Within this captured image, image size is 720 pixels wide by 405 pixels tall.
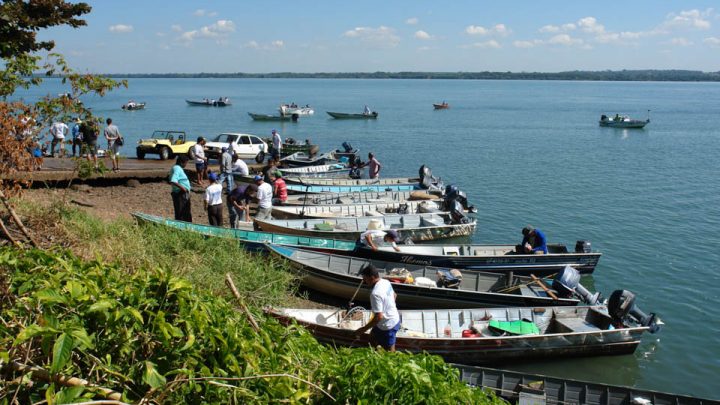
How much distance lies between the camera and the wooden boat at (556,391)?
29.6 ft

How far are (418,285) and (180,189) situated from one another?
6411 mm

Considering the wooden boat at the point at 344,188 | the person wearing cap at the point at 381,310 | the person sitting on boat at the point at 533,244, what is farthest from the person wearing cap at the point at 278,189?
the person wearing cap at the point at 381,310

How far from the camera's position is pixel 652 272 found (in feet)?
63.3

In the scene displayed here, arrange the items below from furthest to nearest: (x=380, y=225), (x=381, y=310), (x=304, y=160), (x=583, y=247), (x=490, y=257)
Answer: (x=304, y=160), (x=380, y=225), (x=583, y=247), (x=490, y=257), (x=381, y=310)

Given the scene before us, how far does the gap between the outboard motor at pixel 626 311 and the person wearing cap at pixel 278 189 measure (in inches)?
431

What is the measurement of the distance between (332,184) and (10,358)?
69.7 feet

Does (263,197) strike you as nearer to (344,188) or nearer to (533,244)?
(533,244)

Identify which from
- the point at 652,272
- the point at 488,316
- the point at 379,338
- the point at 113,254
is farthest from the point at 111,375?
the point at 652,272

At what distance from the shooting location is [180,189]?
1469 cm

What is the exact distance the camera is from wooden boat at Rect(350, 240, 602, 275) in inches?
615

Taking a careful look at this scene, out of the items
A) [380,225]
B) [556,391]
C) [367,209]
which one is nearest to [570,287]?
[556,391]

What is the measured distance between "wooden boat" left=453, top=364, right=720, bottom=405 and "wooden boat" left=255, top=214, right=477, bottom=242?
8.56m

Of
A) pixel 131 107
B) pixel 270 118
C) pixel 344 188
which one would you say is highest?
pixel 131 107

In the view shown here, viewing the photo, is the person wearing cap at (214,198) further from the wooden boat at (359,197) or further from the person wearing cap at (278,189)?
the wooden boat at (359,197)
